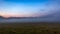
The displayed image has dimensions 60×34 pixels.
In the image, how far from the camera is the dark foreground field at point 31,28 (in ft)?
1.72

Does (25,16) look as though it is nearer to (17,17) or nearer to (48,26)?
(17,17)

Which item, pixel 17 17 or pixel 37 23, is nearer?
pixel 37 23

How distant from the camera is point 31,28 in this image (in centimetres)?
52

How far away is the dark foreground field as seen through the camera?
0.52 m

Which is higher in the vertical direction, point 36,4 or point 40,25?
→ point 36,4

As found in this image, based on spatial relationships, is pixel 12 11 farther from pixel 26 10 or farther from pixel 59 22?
pixel 59 22

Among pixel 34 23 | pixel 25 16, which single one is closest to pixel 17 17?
pixel 25 16

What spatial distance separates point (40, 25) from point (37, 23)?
1.0 inches

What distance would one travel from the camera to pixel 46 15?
0.67m

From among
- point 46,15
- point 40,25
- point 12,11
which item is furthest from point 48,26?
point 12,11

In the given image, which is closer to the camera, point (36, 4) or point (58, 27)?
point (58, 27)

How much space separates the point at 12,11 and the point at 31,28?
0.23m

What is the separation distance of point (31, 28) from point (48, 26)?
78mm

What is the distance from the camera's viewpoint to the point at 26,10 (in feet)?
2.31
